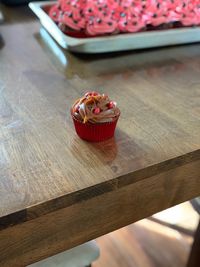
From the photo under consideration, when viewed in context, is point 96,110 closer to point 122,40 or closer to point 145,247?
point 122,40

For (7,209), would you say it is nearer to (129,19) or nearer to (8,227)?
(8,227)

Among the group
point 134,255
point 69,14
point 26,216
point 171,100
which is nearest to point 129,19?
point 69,14

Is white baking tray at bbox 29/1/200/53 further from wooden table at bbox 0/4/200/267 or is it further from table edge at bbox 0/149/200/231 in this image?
table edge at bbox 0/149/200/231

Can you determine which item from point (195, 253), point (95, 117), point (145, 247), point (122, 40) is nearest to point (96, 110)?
point (95, 117)

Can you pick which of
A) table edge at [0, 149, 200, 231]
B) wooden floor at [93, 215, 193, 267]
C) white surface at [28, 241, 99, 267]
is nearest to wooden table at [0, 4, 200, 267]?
table edge at [0, 149, 200, 231]

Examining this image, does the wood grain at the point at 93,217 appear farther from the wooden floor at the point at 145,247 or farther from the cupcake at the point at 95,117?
the wooden floor at the point at 145,247
